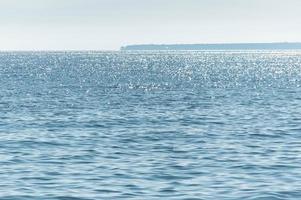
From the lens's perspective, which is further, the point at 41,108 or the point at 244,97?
the point at 244,97

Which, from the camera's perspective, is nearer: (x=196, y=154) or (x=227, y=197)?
(x=227, y=197)

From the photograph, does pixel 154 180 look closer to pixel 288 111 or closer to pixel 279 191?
pixel 279 191

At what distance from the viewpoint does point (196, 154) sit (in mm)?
31484

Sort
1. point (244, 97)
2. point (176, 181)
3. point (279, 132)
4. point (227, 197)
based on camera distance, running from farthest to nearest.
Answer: point (244, 97) < point (279, 132) < point (176, 181) < point (227, 197)

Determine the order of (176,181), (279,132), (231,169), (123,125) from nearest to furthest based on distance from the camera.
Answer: (176,181) < (231,169) < (279,132) < (123,125)

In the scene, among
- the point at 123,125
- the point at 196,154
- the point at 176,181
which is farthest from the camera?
the point at 123,125

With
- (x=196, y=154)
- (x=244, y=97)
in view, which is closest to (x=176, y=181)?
(x=196, y=154)

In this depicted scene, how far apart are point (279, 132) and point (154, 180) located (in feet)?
57.8

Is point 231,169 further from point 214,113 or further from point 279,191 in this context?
point 214,113

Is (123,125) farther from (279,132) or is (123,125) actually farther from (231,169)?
(231,169)

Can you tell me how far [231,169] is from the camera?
1077 inches

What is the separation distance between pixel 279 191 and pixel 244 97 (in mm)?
51544

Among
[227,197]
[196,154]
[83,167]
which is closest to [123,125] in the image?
[196,154]

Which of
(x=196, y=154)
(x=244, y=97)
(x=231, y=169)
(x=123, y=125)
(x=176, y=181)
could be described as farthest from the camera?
(x=244, y=97)
